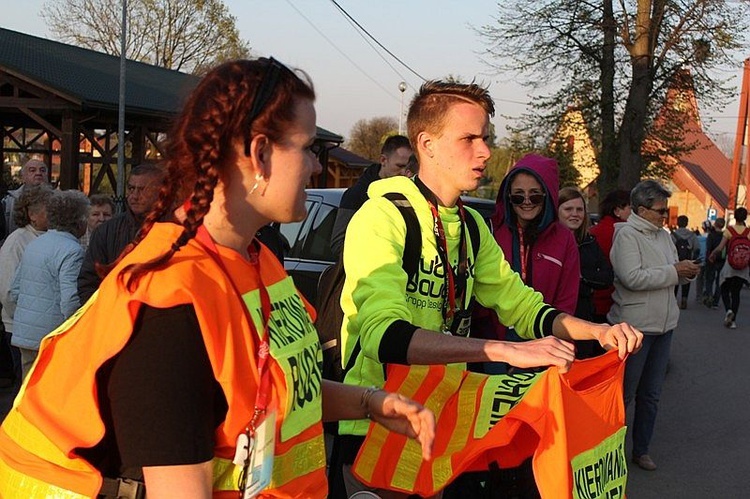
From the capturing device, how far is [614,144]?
23688 mm

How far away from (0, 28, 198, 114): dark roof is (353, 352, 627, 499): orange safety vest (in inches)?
658

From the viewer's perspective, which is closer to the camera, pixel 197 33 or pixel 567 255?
pixel 567 255

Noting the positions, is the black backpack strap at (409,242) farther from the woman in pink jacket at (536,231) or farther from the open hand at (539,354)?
the woman in pink jacket at (536,231)

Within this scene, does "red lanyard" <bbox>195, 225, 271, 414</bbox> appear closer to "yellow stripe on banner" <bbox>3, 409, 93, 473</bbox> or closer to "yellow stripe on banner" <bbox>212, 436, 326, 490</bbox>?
"yellow stripe on banner" <bbox>212, 436, 326, 490</bbox>

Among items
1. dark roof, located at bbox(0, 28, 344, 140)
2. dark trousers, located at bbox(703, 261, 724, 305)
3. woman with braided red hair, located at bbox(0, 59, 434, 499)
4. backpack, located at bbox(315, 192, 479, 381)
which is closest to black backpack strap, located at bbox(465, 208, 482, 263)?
backpack, located at bbox(315, 192, 479, 381)

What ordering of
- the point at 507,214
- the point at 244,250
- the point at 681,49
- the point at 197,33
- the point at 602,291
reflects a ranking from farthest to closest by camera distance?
the point at 197,33, the point at 681,49, the point at 602,291, the point at 507,214, the point at 244,250

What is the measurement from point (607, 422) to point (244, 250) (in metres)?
1.64

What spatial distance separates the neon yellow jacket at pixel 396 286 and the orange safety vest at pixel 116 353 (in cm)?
80

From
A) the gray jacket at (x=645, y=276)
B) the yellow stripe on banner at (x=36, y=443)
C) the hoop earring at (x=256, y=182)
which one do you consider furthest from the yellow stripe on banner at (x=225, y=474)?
the gray jacket at (x=645, y=276)

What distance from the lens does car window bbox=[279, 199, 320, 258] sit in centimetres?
790

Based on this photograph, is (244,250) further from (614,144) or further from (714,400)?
(614,144)

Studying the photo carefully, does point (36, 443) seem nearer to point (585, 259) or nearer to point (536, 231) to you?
point (536, 231)

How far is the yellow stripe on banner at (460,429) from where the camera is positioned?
2.83 metres

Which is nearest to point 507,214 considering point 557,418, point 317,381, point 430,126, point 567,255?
point 567,255
